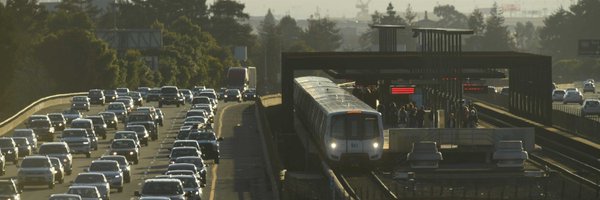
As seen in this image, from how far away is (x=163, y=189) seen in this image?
49719 mm

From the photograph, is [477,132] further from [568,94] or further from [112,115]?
[568,94]

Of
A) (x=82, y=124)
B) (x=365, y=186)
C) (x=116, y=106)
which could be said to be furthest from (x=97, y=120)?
(x=365, y=186)

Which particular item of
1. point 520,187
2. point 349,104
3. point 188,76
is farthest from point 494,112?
point 188,76

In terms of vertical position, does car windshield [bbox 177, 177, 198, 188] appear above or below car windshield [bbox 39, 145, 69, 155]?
above

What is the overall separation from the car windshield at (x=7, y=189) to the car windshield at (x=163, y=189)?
140 inches

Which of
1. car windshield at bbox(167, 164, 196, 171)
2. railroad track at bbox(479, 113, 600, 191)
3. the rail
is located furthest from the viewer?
the rail

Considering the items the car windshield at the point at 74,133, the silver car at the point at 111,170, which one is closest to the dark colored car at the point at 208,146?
the car windshield at the point at 74,133

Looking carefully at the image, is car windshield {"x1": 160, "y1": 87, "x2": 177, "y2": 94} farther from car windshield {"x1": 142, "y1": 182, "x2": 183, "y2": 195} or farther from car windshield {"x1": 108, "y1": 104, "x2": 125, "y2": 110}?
car windshield {"x1": 142, "y1": 182, "x2": 183, "y2": 195}

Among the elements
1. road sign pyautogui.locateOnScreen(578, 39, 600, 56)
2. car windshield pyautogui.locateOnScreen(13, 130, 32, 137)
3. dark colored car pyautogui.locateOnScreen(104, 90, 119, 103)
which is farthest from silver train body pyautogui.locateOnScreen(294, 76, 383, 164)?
road sign pyautogui.locateOnScreen(578, 39, 600, 56)

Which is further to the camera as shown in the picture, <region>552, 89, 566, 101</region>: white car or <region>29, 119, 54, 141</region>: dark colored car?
<region>552, 89, 566, 101</region>: white car

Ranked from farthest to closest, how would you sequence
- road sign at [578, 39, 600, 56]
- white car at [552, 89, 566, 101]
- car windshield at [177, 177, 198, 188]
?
white car at [552, 89, 566, 101] < road sign at [578, 39, 600, 56] < car windshield at [177, 177, 198, 188]

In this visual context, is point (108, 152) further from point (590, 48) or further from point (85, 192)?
point (590, 48)

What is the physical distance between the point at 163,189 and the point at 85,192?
2091 mm

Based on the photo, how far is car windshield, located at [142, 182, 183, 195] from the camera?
49469 mm
